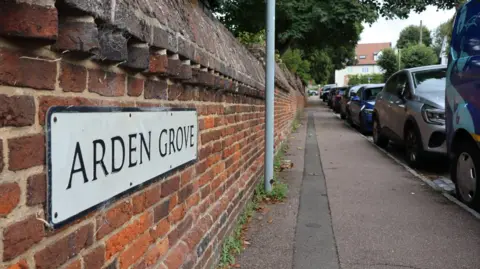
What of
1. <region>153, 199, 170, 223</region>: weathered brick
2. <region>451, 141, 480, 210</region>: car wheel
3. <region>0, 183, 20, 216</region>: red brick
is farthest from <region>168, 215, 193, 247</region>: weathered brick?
<region>451, 141, 480, 210</region>: car wheel

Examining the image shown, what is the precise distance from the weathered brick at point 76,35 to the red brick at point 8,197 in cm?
41

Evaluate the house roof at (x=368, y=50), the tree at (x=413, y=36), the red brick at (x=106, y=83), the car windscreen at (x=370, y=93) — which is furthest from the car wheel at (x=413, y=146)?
the house roof at (x=368, y=50)

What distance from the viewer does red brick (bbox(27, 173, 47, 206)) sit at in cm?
118

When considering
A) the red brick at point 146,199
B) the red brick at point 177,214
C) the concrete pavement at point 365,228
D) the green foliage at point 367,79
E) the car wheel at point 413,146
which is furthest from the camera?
the green foliage at point 367,79

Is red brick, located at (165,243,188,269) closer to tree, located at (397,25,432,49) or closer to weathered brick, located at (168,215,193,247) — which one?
weathered brick, located at (168,215,193,247)

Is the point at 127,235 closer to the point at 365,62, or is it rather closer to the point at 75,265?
the point at 75,265

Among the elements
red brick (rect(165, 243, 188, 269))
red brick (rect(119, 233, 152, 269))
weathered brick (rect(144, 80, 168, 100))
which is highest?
weathered brick (rect(144, 80, 168, 100))

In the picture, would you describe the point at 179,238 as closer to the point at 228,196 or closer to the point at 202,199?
the point at 202,199

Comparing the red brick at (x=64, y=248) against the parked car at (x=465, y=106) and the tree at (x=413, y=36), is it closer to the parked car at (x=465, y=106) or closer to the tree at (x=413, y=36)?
the parked car at (x=465, y=106)

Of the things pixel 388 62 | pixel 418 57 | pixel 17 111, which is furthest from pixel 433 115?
pixel 388 62

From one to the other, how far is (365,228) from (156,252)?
274 cm

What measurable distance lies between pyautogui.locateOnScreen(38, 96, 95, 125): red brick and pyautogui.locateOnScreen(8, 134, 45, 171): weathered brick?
59 mm

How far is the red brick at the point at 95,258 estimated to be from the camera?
1.46 m

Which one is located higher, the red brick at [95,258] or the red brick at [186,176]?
the red brick at [186,176]
